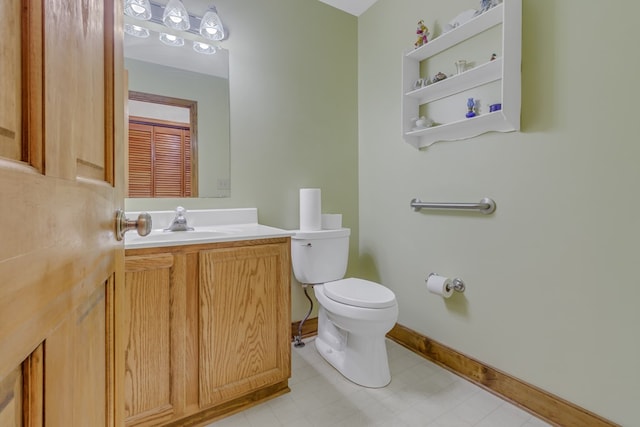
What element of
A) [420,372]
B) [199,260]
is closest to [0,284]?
[199,260]

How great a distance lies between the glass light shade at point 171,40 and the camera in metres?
1.71

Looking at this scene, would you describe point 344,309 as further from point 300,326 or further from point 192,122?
point 192,122

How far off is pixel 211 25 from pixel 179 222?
45.5 inches

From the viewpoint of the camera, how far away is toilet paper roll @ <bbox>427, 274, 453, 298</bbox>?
1.72 m

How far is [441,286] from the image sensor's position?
172 centimetres

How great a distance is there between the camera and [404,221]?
207 centimetres

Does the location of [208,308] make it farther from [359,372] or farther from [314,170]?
[314,170]

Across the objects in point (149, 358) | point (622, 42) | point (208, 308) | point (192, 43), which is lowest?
point (149, 358)

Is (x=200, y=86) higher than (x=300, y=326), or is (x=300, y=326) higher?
(x=200, y=86)

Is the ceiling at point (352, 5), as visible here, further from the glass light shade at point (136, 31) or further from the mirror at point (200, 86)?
the glass light shade at point (136, 31)

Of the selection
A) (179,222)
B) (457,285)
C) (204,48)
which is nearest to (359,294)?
(457,285)

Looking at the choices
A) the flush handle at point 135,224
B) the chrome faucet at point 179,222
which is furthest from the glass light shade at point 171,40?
the flush handle at point 135,224

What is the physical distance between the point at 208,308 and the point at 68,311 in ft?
3.36

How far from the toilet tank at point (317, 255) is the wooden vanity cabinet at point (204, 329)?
404 millimetres
